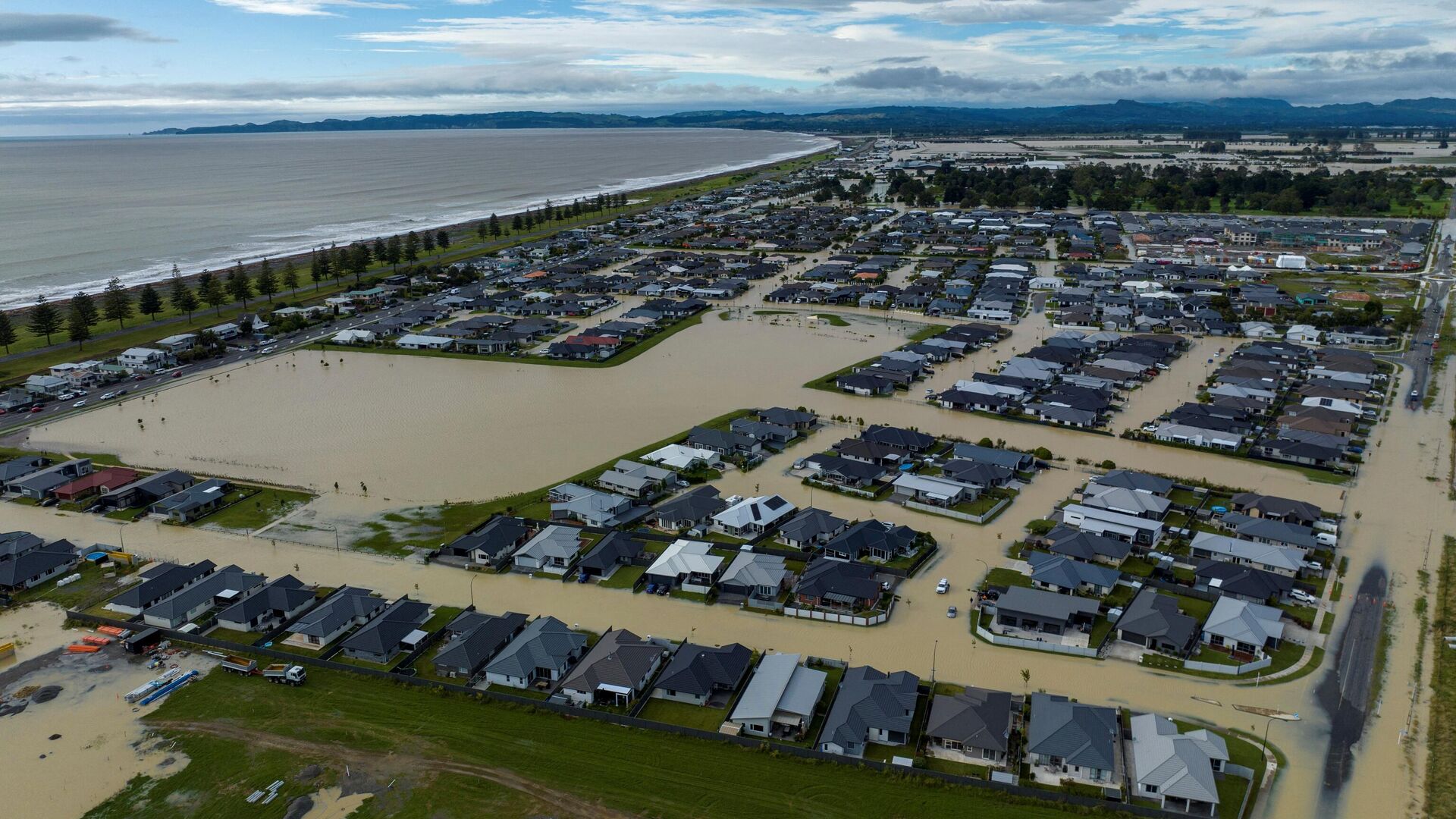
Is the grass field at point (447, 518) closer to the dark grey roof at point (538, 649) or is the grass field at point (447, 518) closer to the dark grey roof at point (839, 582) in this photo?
the dark grey roof at point (538, 649)

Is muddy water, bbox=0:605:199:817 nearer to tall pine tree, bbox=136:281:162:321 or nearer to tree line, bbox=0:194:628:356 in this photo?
tree line, bbox=0:194:628:356

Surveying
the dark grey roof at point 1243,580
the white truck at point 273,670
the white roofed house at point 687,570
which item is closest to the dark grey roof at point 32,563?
the white truck at point 273,670

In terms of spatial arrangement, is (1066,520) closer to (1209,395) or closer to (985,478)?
(985,478)

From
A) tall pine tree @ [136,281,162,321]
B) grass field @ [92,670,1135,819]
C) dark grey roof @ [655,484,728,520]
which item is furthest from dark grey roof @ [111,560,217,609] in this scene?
tall pine tree @ [136,281,162,321]

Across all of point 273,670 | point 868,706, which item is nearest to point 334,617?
point 273,670

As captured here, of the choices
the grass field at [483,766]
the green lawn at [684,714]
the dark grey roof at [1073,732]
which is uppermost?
the dark grey roof at [1073,732]

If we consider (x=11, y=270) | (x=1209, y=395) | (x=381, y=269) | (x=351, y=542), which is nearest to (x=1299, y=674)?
(x=1209, y=395)

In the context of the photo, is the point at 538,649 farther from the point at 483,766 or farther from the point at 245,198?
the point at 245,198
